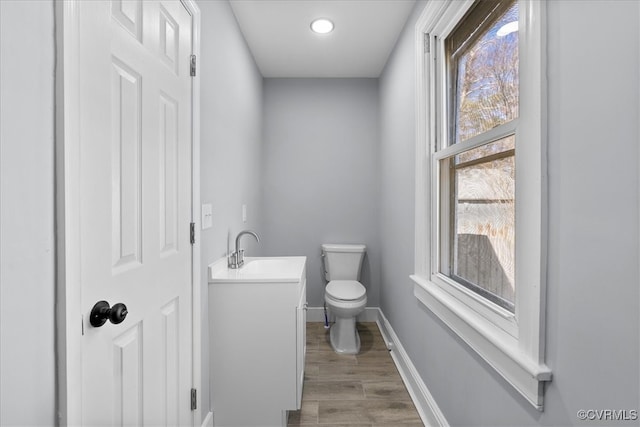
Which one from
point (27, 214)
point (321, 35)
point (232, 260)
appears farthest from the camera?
point (321, 35)

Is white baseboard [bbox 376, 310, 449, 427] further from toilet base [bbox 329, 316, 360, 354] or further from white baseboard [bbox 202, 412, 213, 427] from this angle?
white baseboard [bbox 202, 412, 213, 427]

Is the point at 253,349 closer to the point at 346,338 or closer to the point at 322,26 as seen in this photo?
the point at 346,338

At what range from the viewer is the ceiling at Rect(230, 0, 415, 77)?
75.8 inches

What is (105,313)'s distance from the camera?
0.77 metres

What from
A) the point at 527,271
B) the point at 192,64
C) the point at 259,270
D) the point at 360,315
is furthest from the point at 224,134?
the point at 360,315

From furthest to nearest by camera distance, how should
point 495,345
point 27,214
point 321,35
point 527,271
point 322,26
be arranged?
1. point 321,35
2. point 322,26
3. point 495,345
4. point 527,271
5. point 27,214

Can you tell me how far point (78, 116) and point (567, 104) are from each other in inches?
46.8

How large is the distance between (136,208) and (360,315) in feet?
8.27

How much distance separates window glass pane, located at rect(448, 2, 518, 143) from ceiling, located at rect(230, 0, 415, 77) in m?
0.69

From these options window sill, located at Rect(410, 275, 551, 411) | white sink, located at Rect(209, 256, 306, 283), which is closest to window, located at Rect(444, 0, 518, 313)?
window sill, located at Rect(410, 275, 551, 411)

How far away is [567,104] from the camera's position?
0.77 meters

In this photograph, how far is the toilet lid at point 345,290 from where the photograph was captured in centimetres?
235

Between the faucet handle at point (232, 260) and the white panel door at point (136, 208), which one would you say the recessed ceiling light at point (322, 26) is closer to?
the white panel door at point (136, 208)

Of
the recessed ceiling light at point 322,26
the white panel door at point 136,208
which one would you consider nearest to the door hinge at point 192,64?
the white panel door at point 136,208
